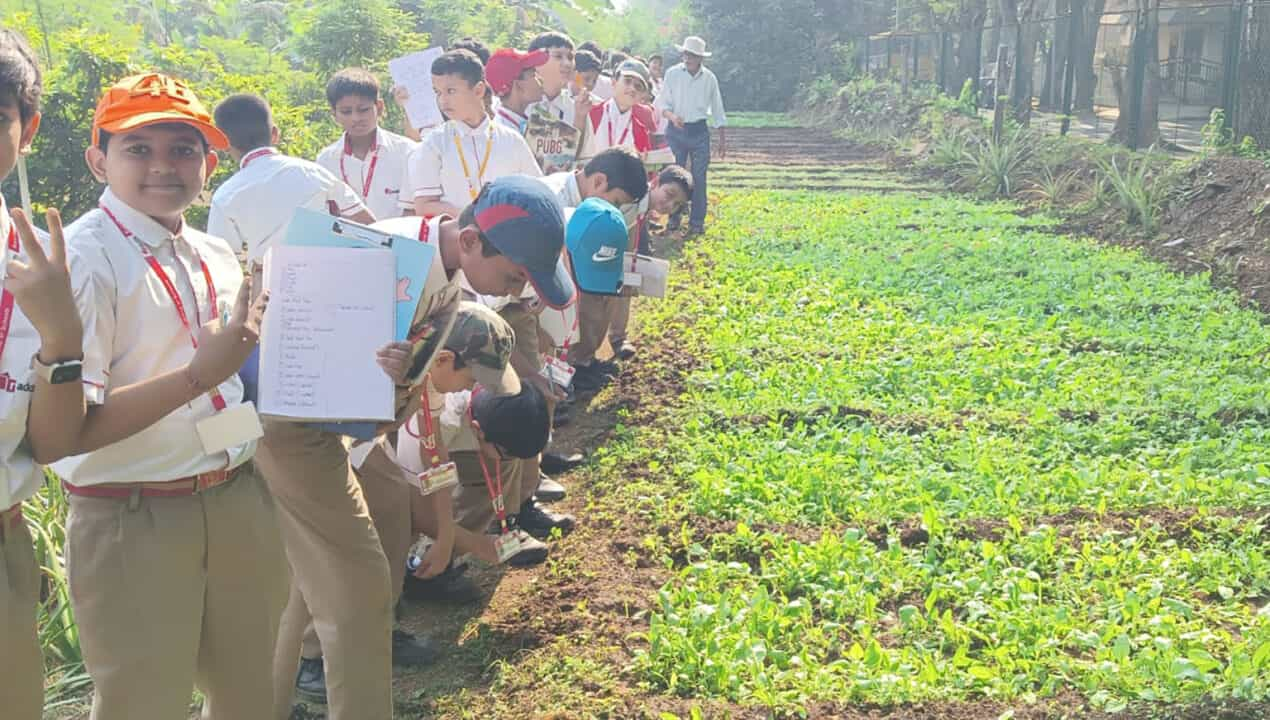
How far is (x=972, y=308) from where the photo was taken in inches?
395

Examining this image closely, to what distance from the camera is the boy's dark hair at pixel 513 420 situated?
4.93 m

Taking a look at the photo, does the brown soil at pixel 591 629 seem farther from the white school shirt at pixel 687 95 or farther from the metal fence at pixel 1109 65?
the metal fence at pixel 1109 65

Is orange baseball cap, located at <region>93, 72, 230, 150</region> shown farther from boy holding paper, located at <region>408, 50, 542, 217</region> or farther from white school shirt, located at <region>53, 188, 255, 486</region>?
boy holding paper, located at <region>408, 50, 542, 217</region>

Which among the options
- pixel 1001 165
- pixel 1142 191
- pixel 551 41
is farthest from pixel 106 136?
pixel 1001 165

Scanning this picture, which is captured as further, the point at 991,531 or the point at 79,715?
the point at 991,531

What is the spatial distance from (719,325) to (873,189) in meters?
10.5

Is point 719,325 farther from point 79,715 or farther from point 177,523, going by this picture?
point 177,523

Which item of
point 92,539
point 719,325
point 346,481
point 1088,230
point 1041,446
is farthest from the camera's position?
point 1088,230

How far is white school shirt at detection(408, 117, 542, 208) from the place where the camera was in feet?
22.8

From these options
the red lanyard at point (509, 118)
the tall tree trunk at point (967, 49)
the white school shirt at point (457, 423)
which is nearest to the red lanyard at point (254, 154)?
the white school shirt at point (457, 423)

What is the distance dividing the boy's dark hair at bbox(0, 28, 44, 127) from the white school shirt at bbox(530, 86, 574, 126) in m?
6.47

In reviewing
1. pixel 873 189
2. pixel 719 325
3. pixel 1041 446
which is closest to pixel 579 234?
pixel 1041 446

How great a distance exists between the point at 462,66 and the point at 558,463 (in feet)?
7.29

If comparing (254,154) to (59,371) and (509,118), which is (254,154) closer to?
(59,371)
